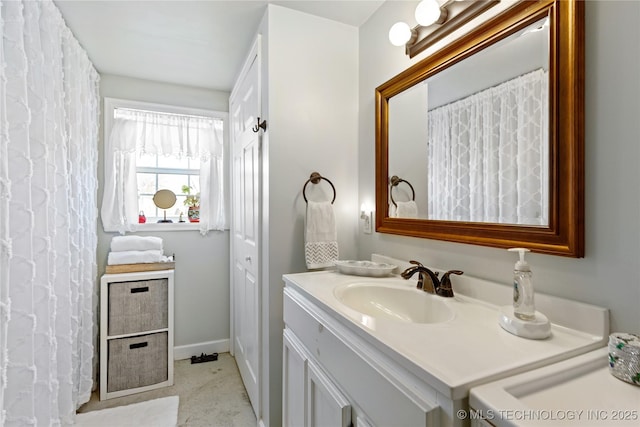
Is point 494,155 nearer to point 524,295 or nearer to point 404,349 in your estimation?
point 524,295

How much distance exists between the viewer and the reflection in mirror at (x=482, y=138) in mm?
876

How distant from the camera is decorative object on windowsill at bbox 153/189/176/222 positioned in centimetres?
253

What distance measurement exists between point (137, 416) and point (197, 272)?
107cm

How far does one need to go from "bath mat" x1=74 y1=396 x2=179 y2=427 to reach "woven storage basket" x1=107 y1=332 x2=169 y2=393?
0.17 metres

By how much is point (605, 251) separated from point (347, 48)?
1.51m

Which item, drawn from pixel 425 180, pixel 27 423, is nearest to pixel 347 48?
pixel 425 180

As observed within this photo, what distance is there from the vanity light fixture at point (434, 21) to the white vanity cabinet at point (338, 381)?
1.14 m

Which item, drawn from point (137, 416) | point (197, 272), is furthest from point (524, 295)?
point (197, 272)

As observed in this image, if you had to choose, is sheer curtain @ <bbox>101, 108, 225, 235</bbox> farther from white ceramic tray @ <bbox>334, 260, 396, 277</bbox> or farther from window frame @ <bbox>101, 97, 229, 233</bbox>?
white ceramic tray @ <bbox>334, 260, 396, 277</bbox>

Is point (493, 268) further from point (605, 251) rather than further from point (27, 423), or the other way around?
point (27, 423)

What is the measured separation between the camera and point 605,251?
28.9 inches

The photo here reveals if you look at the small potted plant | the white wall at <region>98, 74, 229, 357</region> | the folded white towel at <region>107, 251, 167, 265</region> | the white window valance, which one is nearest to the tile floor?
the white wall at <region>98, 74, 229, 357</region>

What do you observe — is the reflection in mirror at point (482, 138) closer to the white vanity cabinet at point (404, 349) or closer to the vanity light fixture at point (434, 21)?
the vanity light fixture at point (434, 21)

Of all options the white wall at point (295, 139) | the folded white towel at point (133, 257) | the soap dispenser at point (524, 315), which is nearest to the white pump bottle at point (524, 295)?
the soap dispenser at point (524, 315)
